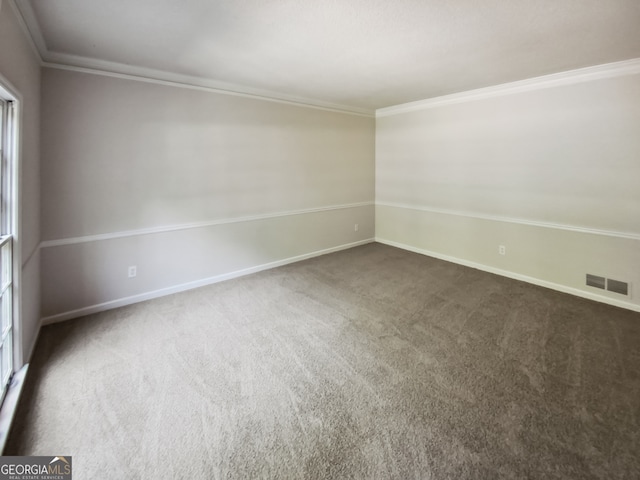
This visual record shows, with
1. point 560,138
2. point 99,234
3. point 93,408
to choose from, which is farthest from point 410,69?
point 93,408

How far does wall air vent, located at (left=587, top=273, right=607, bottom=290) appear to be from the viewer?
3.23 meters

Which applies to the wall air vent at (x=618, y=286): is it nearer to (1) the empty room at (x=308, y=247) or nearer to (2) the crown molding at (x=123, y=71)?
(1) the empty room at (x=308, y=247)

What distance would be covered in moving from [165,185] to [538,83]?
4532 millimetres

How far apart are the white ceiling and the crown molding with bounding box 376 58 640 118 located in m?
0.14

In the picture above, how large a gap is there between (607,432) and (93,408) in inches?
118

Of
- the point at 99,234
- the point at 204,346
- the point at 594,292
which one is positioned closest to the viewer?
the point at 204,346

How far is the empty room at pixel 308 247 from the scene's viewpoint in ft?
5.34

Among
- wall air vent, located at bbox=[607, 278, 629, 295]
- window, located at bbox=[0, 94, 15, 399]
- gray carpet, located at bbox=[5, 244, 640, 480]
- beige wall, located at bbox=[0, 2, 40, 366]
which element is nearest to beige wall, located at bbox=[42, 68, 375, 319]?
beige wall, located at bbox=[0, 2, 40, 366]

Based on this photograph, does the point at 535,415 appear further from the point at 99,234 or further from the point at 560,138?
the point at 99,234

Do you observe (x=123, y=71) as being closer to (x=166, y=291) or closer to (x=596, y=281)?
(x=166, y=291)

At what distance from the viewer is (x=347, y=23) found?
214cm

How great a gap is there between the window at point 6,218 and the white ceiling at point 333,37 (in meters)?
0.72

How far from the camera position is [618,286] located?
3133mm

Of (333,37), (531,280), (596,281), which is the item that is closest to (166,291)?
(333,37)
